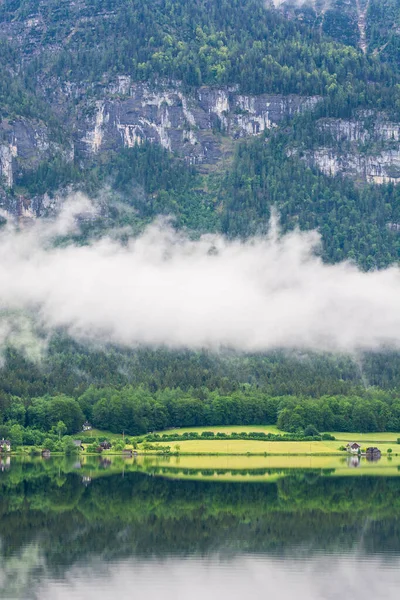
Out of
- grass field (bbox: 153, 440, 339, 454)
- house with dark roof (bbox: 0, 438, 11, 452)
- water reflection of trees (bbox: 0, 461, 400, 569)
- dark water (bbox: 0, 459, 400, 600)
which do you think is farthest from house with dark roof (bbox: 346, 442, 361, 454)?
dark water (bbox: 0, 459, 400, 600)

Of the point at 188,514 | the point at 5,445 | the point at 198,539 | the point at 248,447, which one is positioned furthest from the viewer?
the point at 5,445

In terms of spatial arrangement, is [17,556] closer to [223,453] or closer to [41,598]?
[41,598]

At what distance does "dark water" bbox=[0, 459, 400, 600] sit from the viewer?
86.0 m

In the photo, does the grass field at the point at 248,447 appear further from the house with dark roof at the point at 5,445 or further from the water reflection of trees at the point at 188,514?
the water reflection of trees at the point at 188,514

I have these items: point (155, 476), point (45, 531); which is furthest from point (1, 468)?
point (45, 531)

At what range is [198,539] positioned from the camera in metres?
101

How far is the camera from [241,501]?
12344cm

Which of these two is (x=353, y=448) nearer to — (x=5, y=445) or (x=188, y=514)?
(x=5, y=445)

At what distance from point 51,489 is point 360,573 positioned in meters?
49.5

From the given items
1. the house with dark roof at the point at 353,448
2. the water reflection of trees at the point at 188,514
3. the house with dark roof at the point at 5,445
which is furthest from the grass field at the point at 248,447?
the water reflection of trees at the point at 188,514

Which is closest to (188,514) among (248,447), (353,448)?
(248,447)

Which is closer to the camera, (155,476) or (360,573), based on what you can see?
(360,573)

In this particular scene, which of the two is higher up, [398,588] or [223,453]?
[223,453]

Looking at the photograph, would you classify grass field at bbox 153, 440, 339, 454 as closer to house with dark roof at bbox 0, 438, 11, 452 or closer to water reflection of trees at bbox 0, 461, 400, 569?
house with dark roof at bbox 0, 438, 11, 452
